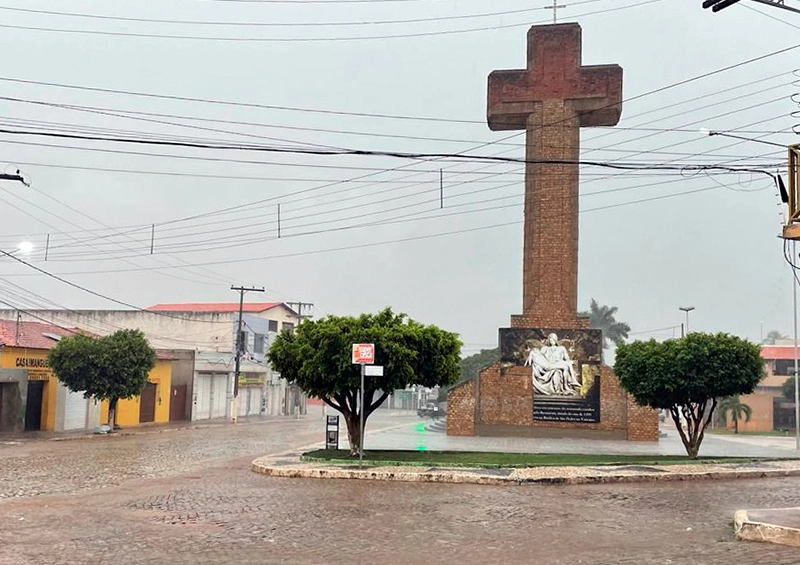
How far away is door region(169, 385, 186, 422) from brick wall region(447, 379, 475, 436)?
83.3ft

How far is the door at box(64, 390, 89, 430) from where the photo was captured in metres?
38.8

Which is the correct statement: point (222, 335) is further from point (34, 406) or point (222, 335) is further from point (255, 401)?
point (34, 406)

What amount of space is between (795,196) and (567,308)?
71.7ft

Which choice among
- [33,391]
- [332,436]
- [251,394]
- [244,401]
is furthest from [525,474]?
[251,394]

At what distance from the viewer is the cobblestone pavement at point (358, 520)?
9008 mm

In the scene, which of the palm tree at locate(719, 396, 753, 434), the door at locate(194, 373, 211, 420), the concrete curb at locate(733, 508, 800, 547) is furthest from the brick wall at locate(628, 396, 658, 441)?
the door at locate(194, 373, 211, 420)

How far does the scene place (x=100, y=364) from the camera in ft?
113

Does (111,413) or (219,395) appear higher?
(219,395)

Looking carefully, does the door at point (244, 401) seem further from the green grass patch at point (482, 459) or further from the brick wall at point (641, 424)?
the green grass patch at point (482, 459)

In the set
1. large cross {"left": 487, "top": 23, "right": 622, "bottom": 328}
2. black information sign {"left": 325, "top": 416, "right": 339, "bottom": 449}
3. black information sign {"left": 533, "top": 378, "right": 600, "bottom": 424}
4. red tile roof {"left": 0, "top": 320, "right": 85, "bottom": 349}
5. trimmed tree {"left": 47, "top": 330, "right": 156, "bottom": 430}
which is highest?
large cross {"left": 487, "top": 23, "right": 622, "bottom": 328}

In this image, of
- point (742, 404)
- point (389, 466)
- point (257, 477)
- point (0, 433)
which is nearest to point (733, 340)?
point (389, 466)

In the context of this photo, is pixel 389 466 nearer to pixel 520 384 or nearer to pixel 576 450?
pixel 576 450

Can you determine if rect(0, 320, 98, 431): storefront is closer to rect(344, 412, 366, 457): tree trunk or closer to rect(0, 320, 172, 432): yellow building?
rect(0, 320, 172, 432): yellow building

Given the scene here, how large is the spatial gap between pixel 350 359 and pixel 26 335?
2588 centimetres
